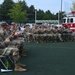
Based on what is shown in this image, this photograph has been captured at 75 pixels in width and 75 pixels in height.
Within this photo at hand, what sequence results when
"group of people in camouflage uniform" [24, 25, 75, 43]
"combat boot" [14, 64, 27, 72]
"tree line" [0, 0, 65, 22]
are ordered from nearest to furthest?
"combat boot" [14, 64, 27, 72], "group of people in camouflage uniform" [24, 25, 75, 43], "tree line" [0, 0, 65, 22]

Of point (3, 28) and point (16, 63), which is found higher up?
point (3, 28)

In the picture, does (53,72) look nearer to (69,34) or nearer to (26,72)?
(26,72)

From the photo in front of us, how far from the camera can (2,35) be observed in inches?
424

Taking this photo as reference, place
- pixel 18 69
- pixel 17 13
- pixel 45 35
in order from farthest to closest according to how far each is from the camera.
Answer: pixel 17 13, pixel 45 35, pixel 18 69

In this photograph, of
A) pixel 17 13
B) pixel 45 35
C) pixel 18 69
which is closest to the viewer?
pixel 18 69

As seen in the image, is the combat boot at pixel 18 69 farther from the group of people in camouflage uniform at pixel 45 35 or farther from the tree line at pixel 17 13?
the tree line at pixel 17 13

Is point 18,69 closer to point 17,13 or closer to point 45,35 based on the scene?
point 45,35

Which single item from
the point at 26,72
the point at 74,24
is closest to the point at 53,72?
the point at 26,72

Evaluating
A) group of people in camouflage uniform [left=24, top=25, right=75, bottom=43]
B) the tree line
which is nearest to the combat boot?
group of people in camouflage uniform [left=24, top=25, right=75, bottom=43]

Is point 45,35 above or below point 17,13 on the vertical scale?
below

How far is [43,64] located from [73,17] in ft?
86.7

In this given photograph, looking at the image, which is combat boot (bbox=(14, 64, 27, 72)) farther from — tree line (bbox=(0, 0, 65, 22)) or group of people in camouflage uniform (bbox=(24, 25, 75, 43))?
tree line (bbox=(0, 0, 65, 22))

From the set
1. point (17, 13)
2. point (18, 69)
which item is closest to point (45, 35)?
point (18, 69)

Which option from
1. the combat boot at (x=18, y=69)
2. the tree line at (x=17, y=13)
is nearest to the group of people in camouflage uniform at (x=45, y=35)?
the combat boot at (x=18, y=69)
